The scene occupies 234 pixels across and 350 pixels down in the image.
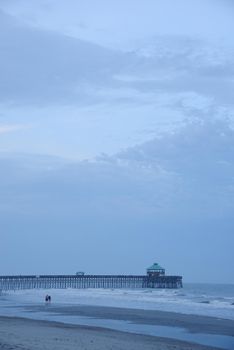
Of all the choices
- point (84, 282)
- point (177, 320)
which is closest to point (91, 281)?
point (84, 282)

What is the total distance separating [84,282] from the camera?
242 feet

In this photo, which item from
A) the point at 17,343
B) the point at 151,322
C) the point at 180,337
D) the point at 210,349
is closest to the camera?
the point at 17,343

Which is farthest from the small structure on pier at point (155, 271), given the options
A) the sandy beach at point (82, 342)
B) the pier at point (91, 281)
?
the sandy beach at point (82, 342)

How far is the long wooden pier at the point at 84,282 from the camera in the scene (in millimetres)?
69500

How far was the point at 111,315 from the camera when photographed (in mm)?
32000

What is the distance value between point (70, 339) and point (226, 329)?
356 inches

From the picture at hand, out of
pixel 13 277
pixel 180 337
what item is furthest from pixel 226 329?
pixel 13 277

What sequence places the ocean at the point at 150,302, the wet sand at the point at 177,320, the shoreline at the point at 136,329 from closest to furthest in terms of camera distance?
1. the shoreline at the point at 136,329
2. the wet sand at the point at 177,320
3. the ocean at the point at 150,302

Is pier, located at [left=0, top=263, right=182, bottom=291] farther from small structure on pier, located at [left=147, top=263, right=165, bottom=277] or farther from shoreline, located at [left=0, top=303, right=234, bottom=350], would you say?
shoreline, located at [left=0, top=303, right=234, bottom=350]

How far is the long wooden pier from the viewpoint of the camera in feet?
228

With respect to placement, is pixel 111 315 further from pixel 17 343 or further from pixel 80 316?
pixel 17 343

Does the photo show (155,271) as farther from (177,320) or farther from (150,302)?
(177,320)

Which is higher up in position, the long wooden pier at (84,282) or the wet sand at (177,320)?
the long wooden pier at (84,282)

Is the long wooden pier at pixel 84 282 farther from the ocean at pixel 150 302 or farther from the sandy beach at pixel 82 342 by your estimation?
the sandy beach at pixel 82 342
